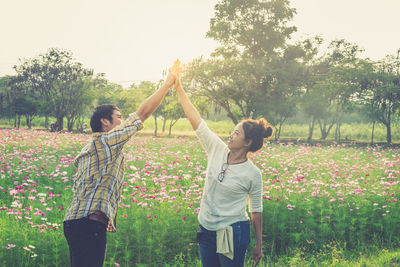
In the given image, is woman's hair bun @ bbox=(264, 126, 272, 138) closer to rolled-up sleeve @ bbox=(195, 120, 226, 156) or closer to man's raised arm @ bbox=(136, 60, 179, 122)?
rolled-up sleeve @ bbox=(195, 120, 226, 156)

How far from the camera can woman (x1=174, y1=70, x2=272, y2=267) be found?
2498 mm

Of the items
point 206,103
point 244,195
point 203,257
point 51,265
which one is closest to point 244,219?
point 244,195

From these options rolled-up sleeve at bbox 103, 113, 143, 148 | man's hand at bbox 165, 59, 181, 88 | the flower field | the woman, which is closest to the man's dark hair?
rolled-up sleeve at bbox 103, 113, 143, 148

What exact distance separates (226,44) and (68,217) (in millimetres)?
29616

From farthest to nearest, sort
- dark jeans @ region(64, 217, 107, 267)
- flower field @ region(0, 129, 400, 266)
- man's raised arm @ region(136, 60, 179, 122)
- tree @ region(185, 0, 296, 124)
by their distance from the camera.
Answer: tree @ region(185, 0, 296, 124), flower field @ region(0, 129, 400, 266), man's raised arm @ region(136, 60, 179, 122), dark jeans @ region(64, 217, 107, 267)

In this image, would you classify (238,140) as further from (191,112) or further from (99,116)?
(99,116)

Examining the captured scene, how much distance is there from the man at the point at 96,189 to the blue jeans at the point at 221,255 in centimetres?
71

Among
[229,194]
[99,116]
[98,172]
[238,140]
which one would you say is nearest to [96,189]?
[98,172]

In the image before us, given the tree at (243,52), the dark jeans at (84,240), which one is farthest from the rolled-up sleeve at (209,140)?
the tree at (243,52)

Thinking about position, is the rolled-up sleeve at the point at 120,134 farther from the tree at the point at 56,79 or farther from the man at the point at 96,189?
the tree at the point at 56,79

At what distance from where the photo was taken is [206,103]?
35.5 meters

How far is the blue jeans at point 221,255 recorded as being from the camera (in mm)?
2494

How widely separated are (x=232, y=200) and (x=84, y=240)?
42.4 inches

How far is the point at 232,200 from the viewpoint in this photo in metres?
2.56
